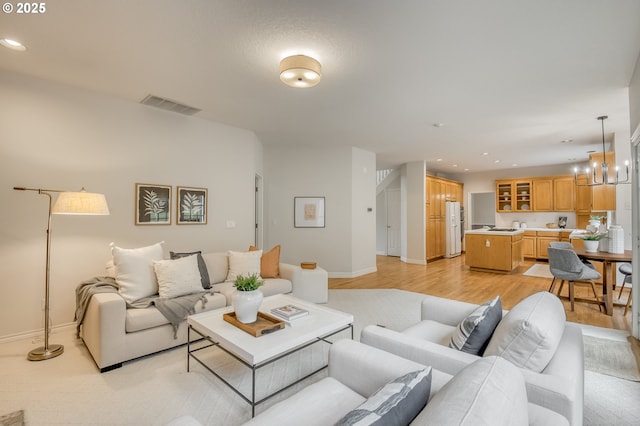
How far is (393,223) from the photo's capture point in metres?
8.92

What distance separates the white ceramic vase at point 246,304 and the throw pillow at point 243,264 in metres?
1.40

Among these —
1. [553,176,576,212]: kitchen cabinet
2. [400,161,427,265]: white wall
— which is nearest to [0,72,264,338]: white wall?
[400,161,427,265]: white wall

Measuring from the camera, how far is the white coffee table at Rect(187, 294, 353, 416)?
1.82 m

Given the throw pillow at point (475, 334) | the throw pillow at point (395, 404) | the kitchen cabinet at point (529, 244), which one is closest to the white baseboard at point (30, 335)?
the throw pillow at point (395, 404)

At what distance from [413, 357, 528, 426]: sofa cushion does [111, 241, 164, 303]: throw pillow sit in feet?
9.26

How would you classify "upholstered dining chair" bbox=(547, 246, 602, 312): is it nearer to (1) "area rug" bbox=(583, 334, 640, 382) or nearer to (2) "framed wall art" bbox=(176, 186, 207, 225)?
(1) "area rug" bbox=(583, 334, 640, 382)

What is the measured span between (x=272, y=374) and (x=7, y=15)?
129 inches

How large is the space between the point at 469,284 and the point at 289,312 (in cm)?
432

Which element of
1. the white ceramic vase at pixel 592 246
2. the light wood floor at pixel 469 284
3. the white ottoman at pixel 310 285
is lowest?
the light wood floor at pixel 469 284

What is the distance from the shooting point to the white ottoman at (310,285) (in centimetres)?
392

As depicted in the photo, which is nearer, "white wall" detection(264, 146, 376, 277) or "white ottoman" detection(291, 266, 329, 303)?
"white ottoman" detection(291, 266, 329, 303)

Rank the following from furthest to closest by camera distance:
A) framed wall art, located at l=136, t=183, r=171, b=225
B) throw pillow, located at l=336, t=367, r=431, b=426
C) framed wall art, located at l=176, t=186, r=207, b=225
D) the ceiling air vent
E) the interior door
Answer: the interior door, framed wall art, located at l=176, t=186, r=207, b=225, framed wall art, located at l=136, t=183, r=171, b=225, the ceiling air vent, throw pillow, located at l=336, t=367, r=431, b=426

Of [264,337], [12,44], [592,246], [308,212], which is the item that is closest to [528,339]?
[264,337]

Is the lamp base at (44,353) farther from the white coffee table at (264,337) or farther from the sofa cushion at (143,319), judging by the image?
the white coffee table at (264,337)
